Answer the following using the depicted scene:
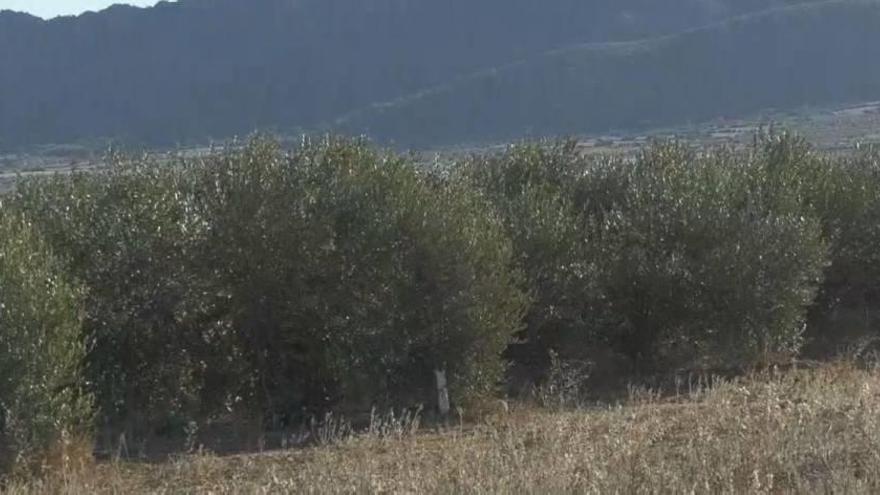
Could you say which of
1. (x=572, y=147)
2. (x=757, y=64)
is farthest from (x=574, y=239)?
(x=757, y=64)

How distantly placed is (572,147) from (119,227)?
486 inches

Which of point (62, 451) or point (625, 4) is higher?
point (625, 4)

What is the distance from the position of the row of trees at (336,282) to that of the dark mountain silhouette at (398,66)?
2531 inches

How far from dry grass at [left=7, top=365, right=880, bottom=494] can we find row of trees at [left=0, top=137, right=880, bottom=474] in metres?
2.67

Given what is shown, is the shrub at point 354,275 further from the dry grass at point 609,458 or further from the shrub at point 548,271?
the dry grass at point 609,458

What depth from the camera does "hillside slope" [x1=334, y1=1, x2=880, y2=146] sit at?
3322 inches

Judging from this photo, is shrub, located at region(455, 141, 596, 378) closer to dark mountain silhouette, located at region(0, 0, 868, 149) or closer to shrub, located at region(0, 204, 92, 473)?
shrub, located at region(0, 204, 92, 473)

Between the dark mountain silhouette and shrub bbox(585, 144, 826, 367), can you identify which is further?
the dark mountain silhouette

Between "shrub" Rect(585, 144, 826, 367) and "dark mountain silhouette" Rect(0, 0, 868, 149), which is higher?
"dark mountain silhouette" Rect(0, 0, 868, 149)

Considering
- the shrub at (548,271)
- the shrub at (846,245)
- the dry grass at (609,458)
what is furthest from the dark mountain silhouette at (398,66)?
the dry grass at (609,458)

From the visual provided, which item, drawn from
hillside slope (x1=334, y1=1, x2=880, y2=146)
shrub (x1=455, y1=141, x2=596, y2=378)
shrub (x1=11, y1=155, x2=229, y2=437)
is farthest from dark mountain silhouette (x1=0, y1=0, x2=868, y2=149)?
shrub (x1=11, y1=155, x2=229, y2=437)

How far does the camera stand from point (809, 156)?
23891 millimetres

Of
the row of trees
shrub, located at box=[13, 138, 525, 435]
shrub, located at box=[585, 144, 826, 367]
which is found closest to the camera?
the row of trees

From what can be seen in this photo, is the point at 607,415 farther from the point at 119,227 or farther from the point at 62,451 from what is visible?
the point at 119,227
